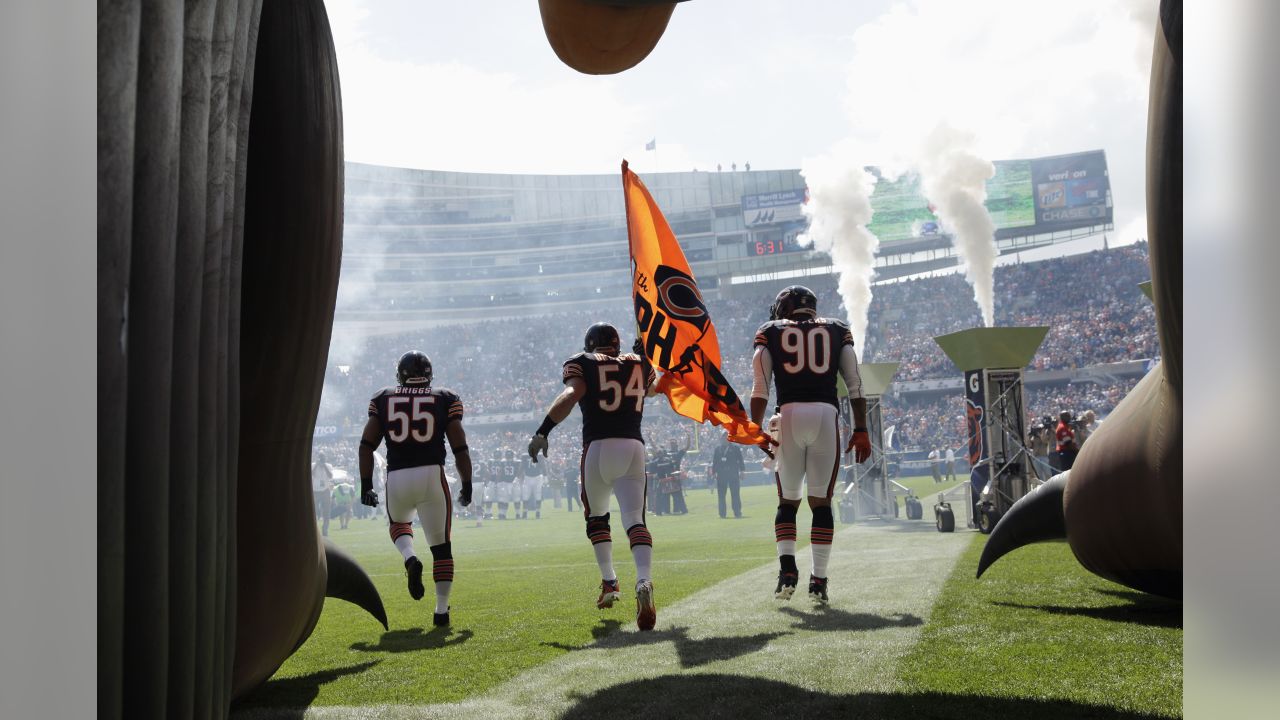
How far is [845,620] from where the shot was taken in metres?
4.15

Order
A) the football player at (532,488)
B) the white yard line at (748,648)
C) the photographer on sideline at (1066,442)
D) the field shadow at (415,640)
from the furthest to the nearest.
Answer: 1. the football player at (532,488)
2. the photographer on sideline at (1066,442)
3. the field shadow at (415,640)
4. the white yard line at (748,648)

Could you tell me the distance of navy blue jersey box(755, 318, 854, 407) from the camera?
16.6 feet

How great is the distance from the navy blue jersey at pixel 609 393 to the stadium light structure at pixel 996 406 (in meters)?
5.81

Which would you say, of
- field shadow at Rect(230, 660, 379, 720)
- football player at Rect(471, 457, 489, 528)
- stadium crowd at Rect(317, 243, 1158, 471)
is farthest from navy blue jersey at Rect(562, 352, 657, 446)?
stadium crowd at Rect(317, 243, 1158, 471)

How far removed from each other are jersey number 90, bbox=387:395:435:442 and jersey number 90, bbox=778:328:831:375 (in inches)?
79.6

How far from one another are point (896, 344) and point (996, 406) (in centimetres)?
2310

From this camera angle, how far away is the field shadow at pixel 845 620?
3.93m

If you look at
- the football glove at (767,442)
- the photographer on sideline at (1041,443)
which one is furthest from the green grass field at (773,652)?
the photographer on sideline at (1041,443)

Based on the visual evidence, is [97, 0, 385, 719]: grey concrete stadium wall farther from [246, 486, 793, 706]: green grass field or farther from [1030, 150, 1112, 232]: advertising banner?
[1030, 150, 1112, 232]: advertising banner

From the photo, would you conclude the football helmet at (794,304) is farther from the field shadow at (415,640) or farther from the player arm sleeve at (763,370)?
the field shadow at (415,640)

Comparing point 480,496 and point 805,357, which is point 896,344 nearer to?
point 480,496

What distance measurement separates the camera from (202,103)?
1590mm

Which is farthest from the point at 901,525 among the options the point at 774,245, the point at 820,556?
the point at 774,245
